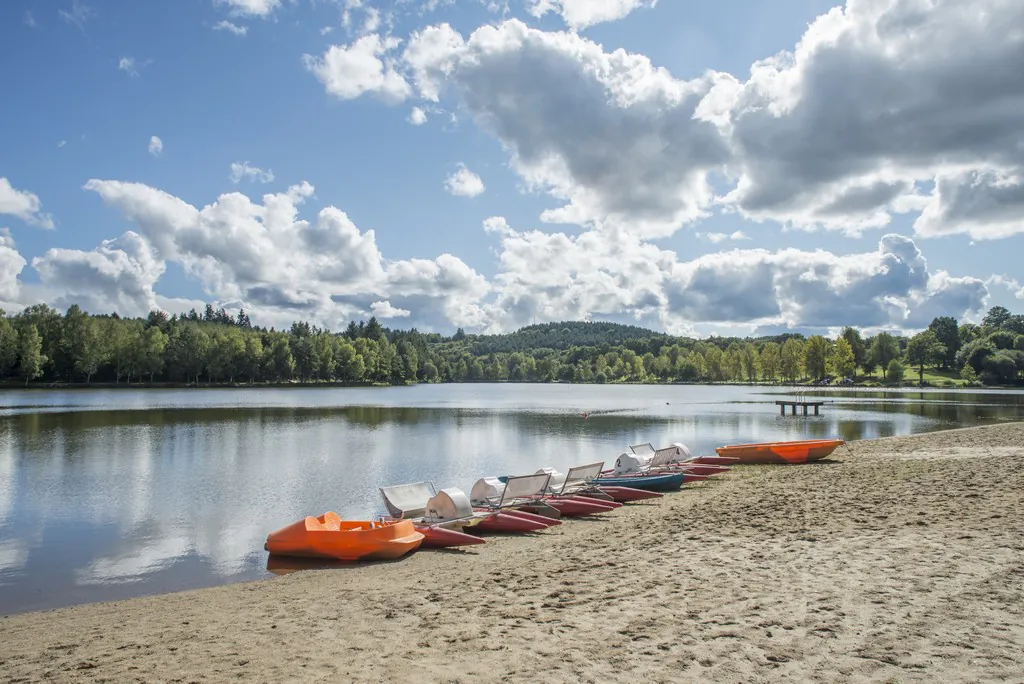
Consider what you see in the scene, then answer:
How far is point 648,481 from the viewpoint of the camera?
68.6 feet

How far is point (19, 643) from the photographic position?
895 cm

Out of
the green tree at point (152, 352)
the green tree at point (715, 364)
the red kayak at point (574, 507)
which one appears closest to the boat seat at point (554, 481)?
the red kayak at point (574, 507)

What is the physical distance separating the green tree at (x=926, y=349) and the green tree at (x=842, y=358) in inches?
641

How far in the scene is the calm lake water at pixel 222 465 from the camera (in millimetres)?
14814

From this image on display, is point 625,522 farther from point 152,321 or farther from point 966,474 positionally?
point 152,321

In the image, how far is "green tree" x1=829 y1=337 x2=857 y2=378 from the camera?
138375 millimetres

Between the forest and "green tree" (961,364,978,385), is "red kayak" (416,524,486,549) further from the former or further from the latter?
"green tree" (961,364,978,385)

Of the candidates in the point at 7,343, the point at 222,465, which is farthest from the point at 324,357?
the point at 222,465

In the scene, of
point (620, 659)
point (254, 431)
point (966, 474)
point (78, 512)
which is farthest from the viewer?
point (254, 431)

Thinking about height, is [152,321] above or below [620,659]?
above

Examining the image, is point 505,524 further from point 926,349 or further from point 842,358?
point 926,349

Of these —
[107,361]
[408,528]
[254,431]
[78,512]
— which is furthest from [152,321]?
[408,528]

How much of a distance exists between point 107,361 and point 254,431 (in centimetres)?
9667

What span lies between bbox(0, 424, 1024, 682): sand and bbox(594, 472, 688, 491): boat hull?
19.8 feet
